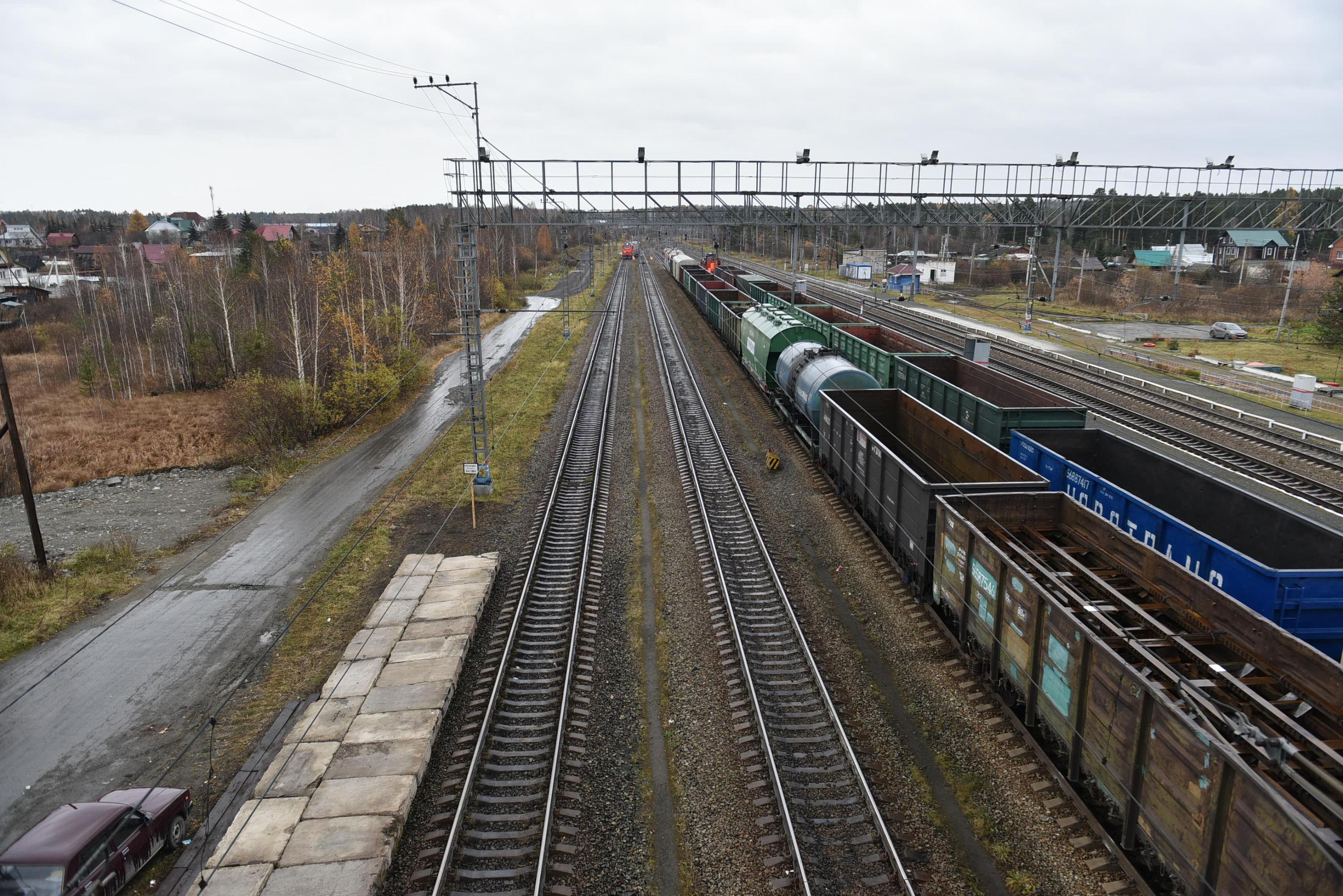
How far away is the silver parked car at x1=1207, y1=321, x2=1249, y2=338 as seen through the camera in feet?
176

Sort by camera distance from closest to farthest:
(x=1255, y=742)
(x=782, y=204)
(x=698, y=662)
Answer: (x=1255, y=742) → (x=698, y=662) → (x=782, y=204)

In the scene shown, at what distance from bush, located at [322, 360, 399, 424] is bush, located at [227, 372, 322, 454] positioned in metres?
1.03

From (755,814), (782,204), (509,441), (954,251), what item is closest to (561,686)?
(755,814)

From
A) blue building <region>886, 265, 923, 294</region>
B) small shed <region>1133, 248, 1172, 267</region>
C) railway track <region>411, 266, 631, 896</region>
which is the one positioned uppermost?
small shed <region>1133, 248, 1172, 267</region>

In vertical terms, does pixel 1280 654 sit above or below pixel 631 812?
above

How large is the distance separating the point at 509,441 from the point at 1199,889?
79.0 ft

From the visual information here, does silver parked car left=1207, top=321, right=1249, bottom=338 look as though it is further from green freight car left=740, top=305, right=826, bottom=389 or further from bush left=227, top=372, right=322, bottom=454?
bush left=227, top=372, right=322, bottom=454

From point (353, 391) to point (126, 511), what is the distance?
10.4m

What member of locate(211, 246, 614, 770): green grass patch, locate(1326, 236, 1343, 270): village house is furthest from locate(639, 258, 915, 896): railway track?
locate(1326, 236, 1343, 270): village house

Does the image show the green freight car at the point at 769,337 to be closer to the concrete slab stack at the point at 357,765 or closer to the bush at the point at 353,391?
the bush at the point at 353,391

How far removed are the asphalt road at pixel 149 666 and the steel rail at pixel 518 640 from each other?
202 inches

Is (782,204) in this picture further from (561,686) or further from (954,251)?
(954,251)

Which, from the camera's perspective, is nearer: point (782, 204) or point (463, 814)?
point (463, 814)

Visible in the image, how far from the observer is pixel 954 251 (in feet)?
431
